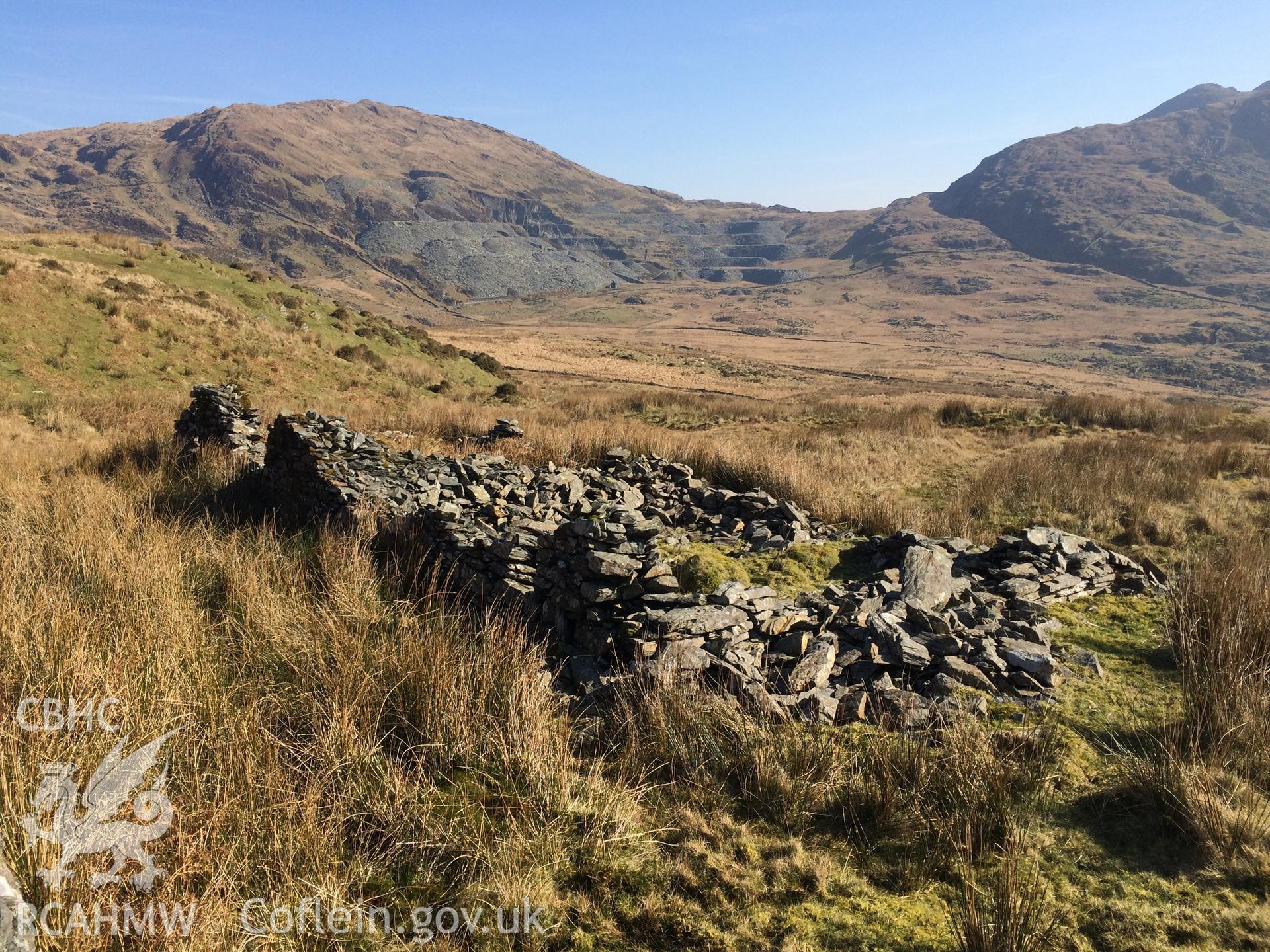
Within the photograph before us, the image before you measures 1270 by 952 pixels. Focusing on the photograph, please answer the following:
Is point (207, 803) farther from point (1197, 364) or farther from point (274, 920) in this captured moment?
point (1197, 364)

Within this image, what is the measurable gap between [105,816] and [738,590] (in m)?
4.64

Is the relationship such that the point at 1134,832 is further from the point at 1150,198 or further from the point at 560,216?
the point at 560,216

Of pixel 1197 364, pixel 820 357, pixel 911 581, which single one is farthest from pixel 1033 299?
pixel 911 581

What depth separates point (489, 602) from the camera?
6.59 metres

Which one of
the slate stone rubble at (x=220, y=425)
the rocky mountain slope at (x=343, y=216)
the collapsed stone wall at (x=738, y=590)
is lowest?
the collapsed stone wall at (x=738, y=590)

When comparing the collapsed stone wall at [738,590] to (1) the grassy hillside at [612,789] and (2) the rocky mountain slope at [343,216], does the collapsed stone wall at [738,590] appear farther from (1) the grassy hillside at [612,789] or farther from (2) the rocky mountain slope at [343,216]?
(2) the rocky mountain slope at [343,216]

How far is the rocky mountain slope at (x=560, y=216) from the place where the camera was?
395ft

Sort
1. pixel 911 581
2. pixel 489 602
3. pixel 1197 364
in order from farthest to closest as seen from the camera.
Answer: pixel 1197 364 → pixel 911 581 → pixel 489 602

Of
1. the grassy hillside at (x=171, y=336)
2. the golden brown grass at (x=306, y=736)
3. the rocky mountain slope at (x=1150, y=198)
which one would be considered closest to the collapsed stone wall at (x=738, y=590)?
the golden brown grass at (x=306, y=736)

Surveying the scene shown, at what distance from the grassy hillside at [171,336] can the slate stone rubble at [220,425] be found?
5146 mm

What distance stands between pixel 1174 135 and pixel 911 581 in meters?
238

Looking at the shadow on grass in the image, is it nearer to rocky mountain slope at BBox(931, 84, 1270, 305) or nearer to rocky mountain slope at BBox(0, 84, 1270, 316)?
rocky mountain slope at BBox(0, 84, 1270, 316)

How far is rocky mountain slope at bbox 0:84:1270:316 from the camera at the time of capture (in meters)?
120

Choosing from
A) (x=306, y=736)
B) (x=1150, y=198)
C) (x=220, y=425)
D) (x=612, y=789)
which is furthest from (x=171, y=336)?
(x=1150, y=198)
